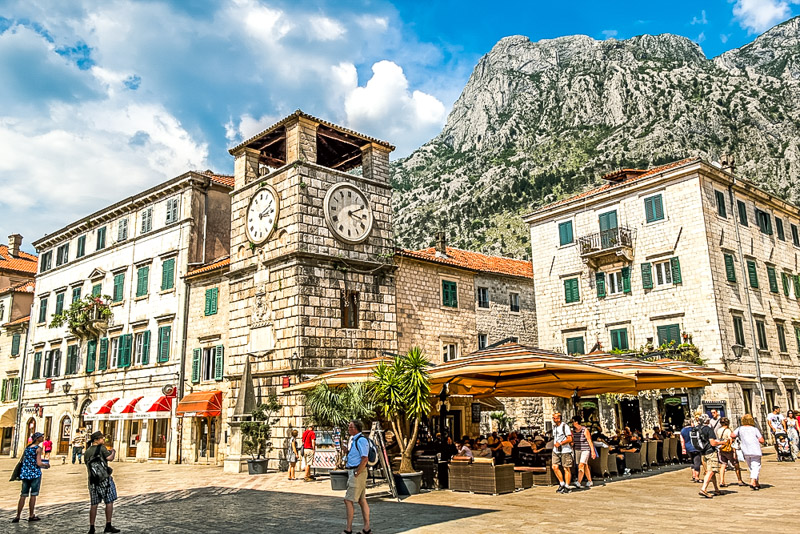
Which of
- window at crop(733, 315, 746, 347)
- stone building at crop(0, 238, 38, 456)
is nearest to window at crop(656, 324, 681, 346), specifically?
window at crop(733, 315, 746, 347)

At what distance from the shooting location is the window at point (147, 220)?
31.9 meters

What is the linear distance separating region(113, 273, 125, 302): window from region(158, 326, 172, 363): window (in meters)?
4.54

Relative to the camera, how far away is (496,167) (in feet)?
286

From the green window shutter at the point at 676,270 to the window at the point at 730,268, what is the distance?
2.11 metres

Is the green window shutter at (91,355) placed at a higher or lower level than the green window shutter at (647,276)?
lower

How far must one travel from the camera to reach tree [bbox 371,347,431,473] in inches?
550

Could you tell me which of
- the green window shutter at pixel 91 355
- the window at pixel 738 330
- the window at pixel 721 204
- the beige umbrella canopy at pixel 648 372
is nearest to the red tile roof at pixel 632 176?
the window at pixel 721 204

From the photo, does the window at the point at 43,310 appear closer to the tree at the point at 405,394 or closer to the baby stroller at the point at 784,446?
the tree at the point at 405,394

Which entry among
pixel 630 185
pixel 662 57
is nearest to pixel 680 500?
pixel 630 185

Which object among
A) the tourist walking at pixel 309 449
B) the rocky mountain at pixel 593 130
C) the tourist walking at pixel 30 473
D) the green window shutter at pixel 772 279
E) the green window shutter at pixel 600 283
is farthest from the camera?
the rocky mountain at pixel 593 130

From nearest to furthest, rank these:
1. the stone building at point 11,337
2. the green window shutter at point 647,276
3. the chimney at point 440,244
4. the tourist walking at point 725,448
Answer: the tourist walking at point 725,448, the green window shutter at point 647,276, the chimney at point 440,244, the stone building at point 11,337

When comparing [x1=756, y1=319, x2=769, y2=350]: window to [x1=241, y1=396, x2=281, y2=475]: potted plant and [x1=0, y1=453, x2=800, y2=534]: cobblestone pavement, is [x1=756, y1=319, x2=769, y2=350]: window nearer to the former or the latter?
[x1=0, y1=453, x2=800, y2=534]: cobblestone pavement

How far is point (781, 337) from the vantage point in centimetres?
3025

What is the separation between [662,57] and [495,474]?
Result: 97.9 m
